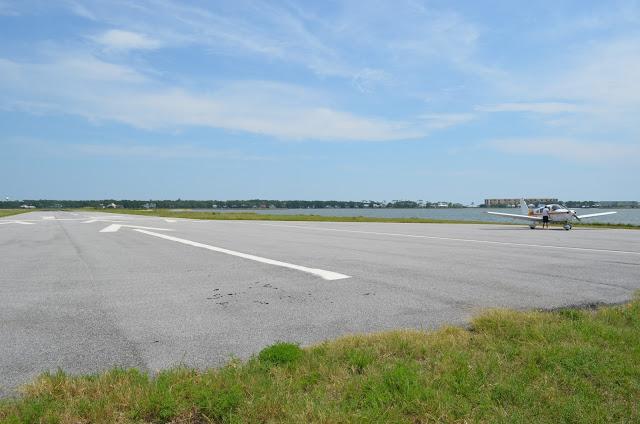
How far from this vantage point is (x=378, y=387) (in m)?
3.08

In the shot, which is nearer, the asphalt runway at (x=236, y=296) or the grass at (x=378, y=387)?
the grass at (x=378, y=387)

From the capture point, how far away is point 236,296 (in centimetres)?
619

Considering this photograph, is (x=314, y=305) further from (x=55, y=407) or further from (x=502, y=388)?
(x=55, y=407)

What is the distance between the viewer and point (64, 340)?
4.23 m

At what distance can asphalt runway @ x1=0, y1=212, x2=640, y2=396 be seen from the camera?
13.3 ft

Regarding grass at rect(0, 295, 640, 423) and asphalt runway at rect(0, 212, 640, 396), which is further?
asphalt runway at rect(0, 212, 640, 396)

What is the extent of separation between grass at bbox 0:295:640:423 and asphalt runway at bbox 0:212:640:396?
19.6 inches

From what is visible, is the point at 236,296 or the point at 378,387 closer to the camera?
the point at 378,387

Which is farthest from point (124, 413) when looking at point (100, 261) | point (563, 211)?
point (563, 211)

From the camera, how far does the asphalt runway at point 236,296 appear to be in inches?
160

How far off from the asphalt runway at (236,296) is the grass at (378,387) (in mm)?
498

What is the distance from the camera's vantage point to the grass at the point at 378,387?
2773mm

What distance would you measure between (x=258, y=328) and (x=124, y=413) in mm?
1993

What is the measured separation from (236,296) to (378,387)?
3.50m
